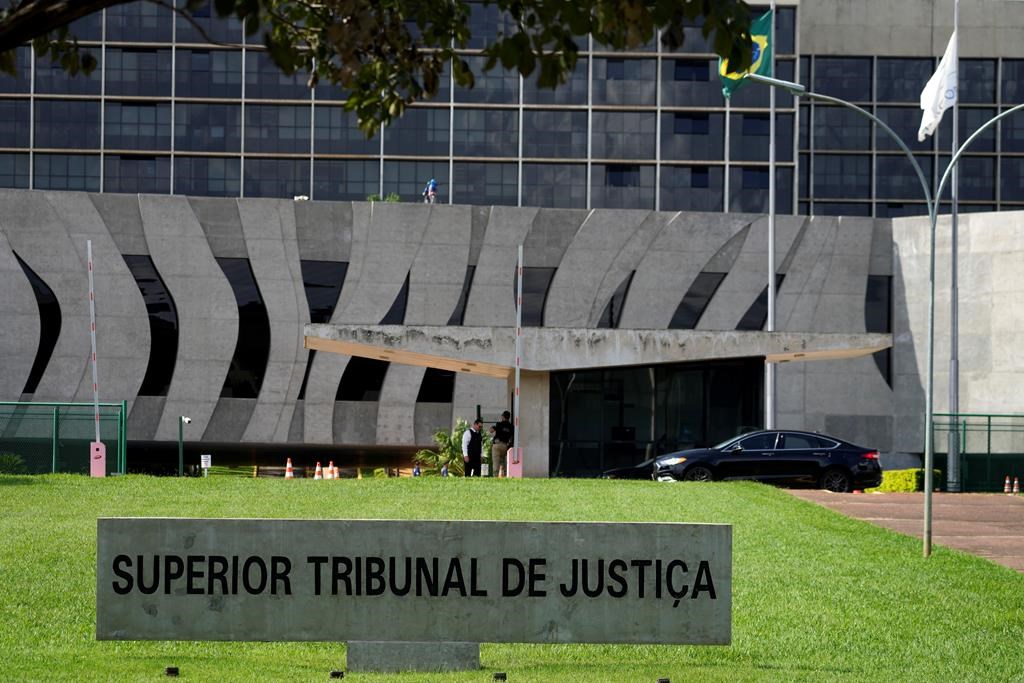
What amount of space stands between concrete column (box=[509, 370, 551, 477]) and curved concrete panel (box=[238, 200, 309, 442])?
18.1 metres

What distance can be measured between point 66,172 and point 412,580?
68.6 metres

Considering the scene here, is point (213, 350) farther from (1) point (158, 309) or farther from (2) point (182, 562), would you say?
(2) point (182, 562)

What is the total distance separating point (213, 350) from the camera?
5028 cm

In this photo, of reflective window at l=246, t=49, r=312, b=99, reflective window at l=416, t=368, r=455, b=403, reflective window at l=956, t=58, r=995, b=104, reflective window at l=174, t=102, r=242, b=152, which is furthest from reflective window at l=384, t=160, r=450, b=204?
reflective window at l=956, t=58, r=995, b=104

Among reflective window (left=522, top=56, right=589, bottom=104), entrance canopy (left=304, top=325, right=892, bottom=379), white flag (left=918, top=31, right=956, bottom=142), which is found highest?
reflective window (left=522, top=56, right=589, bottom=104)

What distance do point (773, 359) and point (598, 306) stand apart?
42.7ft

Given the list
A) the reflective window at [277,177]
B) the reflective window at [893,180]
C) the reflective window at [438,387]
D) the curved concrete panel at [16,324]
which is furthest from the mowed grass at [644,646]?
the reflective window at [893,180]

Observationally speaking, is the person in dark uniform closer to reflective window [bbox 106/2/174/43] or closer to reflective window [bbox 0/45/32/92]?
reflective window [bbox 106/2/174/43]

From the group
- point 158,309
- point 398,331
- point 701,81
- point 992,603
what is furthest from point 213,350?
point 992,603

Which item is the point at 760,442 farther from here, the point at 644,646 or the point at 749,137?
the point at 749,137

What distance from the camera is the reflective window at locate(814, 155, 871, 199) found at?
8828cm

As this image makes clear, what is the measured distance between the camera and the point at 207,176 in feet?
244

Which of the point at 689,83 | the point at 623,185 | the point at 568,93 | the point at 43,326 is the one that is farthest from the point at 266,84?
the point at 43,326

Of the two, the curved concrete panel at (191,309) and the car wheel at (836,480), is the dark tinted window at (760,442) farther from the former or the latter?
the curved concrete panel at (191,309)
